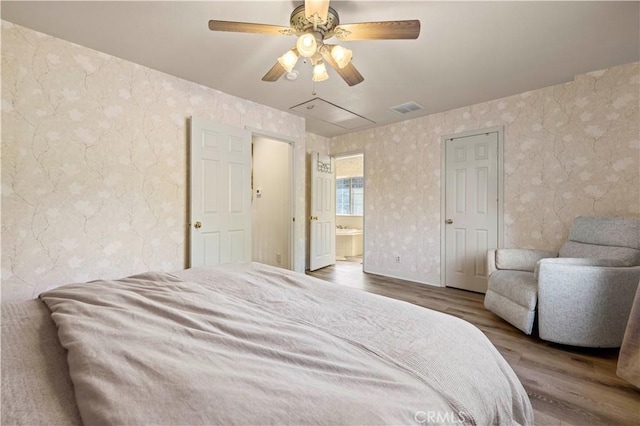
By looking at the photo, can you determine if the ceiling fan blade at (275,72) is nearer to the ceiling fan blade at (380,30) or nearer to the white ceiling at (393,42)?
the white ceiling at (393,42)

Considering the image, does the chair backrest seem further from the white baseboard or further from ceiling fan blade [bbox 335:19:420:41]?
ceiling fan blade [bbox 335:19:420:41]

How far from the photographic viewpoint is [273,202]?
4641 millimetres

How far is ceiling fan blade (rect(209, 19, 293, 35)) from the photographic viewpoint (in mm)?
1616

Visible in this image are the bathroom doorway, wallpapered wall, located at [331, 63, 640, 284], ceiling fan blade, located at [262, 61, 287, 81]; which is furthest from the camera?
the bathroom doorway

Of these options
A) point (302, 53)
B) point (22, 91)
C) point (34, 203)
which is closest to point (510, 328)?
point (302, 53)

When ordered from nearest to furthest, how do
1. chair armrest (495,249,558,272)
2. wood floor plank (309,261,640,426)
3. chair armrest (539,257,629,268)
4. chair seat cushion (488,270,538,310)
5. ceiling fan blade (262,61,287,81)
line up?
wood floor plank (309,261,640,426), ceiling fan blade (262,61,287,81), chair armrest (539,257,629,268), chair seat cushion (488,270,538,310), chair armrest (495,249,558,272)

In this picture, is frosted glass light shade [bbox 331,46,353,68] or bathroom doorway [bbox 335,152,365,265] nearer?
frosted glass light shade [bbox 331,46,353,68]

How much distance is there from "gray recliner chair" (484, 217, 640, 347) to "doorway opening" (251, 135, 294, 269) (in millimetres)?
2773

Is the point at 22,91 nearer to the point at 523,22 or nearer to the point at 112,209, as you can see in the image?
the point at 112,209

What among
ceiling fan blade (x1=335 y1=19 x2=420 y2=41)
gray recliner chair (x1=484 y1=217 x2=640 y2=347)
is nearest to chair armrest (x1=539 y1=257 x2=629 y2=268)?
gray recliner chair (x1=484 y1=217 x2=640 y2=347)

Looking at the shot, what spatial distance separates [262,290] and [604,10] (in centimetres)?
288

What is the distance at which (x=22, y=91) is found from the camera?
82.1 inches
